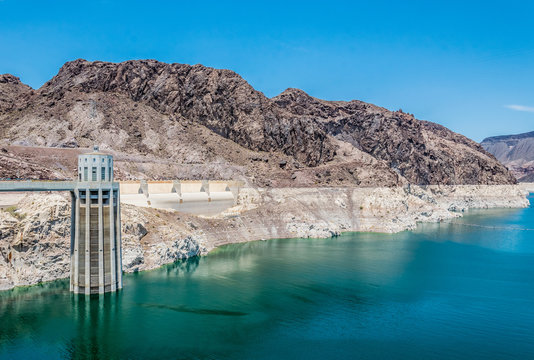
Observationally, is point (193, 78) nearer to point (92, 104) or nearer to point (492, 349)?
point (92, 104)

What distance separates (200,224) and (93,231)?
33.6 metres

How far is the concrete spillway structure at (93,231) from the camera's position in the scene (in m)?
46.1

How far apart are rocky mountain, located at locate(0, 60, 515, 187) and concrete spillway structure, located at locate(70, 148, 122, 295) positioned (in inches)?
1711

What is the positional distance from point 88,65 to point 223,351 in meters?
111

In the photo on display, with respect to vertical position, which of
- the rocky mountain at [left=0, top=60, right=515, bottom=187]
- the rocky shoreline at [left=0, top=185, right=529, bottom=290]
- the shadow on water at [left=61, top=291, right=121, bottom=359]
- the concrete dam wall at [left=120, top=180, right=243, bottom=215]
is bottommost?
the shadow on water at [left=61, top=291, right=121, bottom=359]

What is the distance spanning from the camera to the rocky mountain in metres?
105

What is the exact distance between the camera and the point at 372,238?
91.5 m

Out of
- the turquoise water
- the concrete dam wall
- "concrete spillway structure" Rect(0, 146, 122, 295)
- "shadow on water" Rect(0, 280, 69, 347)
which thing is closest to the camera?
the turquoise water

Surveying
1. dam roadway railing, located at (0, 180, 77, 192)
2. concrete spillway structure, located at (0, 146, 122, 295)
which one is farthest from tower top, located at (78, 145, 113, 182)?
dam roadway railing, located at (0, 180, 77, 192)

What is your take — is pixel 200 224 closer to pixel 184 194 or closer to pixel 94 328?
pixel 184 194

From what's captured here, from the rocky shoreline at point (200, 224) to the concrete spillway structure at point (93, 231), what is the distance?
5.43 meters

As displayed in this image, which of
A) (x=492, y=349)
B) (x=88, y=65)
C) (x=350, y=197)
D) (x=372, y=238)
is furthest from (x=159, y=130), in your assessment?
(x=492, y=349)

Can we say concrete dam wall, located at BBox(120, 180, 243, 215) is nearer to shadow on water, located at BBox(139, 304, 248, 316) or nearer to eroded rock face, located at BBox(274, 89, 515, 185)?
shadow on water, located at BBox(139, 304, 248, 316)

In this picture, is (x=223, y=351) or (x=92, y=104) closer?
(x=223, y=351)
